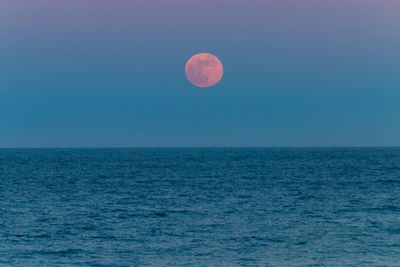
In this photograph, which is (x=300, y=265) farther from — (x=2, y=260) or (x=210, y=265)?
(x=2, y=260)

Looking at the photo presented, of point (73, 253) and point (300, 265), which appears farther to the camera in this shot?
point (73, 253)

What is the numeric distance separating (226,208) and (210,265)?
698 inches

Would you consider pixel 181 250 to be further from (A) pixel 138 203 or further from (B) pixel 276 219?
(A) pixel 138 203

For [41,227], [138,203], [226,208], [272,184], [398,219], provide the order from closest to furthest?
1. [41,227]
2. [398,219]
3. [226,208]
4. [138,203]
5. [272,184]

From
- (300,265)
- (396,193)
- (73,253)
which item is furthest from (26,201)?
(396,193)

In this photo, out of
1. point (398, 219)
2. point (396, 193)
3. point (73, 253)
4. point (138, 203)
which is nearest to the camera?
point (73, 253)

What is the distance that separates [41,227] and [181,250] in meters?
11.4

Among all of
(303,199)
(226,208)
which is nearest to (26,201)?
(226,208)

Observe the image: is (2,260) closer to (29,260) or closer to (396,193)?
(29,260)

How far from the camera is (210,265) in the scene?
23.0m

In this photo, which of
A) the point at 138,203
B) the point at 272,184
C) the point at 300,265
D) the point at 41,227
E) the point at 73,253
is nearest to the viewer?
the point at 300,265

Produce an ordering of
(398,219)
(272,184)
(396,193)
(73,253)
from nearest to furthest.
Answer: (73,253) < (398,219) < (396,193) < (272,184)

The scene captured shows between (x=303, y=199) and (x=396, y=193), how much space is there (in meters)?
12.0

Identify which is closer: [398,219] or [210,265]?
[210,265]
